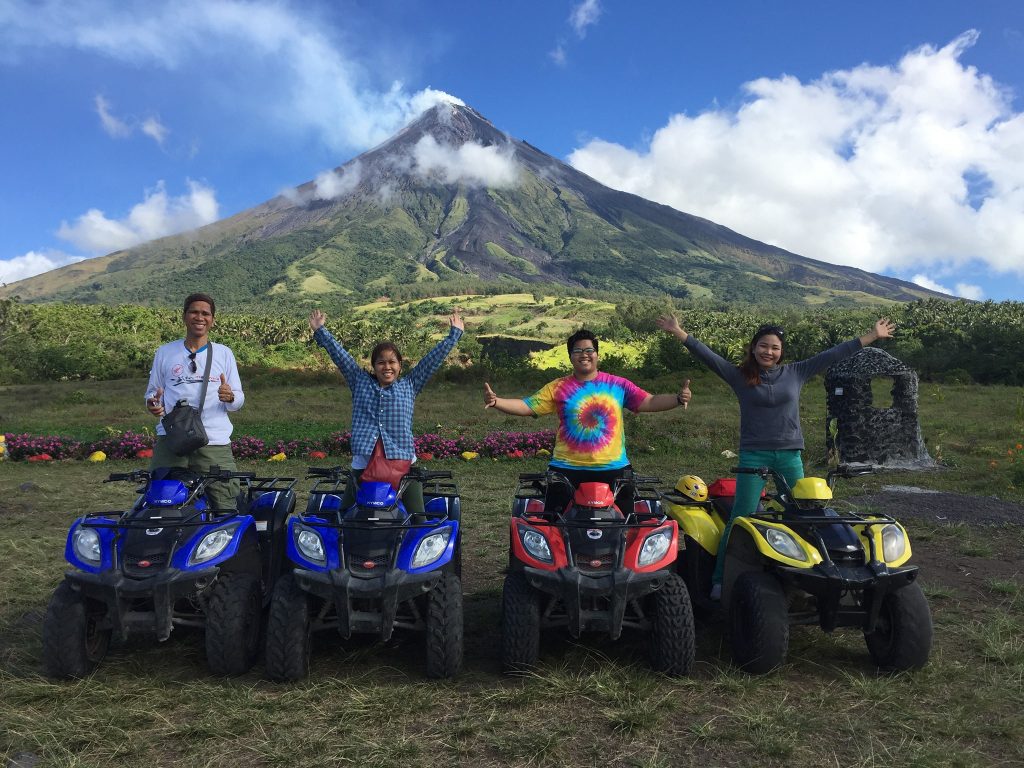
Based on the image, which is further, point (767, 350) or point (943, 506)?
point (943, 506)

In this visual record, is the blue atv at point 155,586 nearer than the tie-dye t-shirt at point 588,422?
Yes

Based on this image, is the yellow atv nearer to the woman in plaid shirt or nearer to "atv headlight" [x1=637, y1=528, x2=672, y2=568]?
"atv headlight" [x1=637, y1=528, x2=672, y2=568]

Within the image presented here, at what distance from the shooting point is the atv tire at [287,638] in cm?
400

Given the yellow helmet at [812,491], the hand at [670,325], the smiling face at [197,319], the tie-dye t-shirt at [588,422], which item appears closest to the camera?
the yellow helmet at [812,491]

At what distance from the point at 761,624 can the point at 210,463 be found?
3655 millimetres

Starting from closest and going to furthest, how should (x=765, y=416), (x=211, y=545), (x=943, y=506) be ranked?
1. (x=211, y=545)
2. (x=765, y=416)
3. (x=943, y=506)

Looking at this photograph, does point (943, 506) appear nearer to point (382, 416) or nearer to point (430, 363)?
point (430, 363)

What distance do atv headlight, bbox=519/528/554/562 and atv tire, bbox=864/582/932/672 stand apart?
1880 mm

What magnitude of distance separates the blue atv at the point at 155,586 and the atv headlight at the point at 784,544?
9.89 feet

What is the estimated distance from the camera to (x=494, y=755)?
3369mm

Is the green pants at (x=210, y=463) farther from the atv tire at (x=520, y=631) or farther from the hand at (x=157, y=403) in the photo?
the atv tire at (x=520, y=631)

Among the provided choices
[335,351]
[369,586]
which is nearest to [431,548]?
[369,586]

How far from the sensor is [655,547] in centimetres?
414

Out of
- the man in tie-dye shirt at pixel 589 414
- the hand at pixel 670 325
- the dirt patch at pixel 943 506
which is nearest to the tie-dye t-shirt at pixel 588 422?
the man in tie-dye shirt at pixel 589 414
